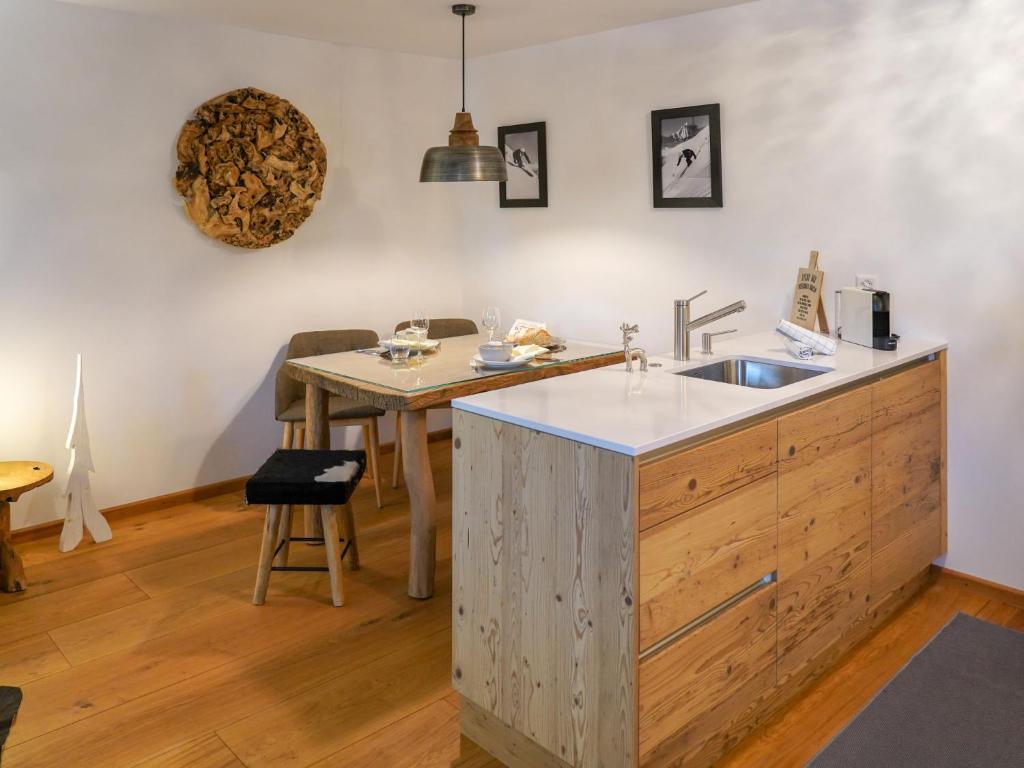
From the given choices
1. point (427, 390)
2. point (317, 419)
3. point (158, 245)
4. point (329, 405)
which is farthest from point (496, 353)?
point (158, 245)

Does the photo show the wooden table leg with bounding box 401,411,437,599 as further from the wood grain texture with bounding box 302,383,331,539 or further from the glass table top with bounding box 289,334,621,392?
the wood grain texture with bounding box 302,383,331,539

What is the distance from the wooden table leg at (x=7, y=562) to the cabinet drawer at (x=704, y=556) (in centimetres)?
257

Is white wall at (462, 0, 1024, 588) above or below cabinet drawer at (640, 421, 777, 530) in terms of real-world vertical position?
above

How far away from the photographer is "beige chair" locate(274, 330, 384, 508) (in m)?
4.07

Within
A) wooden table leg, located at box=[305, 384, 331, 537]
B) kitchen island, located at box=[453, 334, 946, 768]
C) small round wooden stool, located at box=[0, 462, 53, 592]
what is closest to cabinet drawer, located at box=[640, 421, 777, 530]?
kitchen island, located at box=[453, 334, 946, 768]

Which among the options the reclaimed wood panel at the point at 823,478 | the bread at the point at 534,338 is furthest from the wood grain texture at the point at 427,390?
the reclaimed wood panel at the point at 823,478

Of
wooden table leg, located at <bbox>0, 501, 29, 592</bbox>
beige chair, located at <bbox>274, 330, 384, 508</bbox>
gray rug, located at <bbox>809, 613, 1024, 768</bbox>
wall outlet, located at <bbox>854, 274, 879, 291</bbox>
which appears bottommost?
gray rug, located at <bbox>809, 613, 1024, 768</bbox>

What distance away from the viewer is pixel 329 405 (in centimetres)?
402

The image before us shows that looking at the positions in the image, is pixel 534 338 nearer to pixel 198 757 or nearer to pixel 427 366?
pixel 427 366

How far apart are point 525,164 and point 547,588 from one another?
3204 millimetres

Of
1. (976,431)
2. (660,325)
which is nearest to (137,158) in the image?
(660,325)

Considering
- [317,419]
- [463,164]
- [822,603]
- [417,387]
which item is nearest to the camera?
[822,603]

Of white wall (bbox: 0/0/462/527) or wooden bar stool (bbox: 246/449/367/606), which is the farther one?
white wall (bbox: 0/0/462/527)

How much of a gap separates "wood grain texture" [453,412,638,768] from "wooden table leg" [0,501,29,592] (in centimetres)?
197
